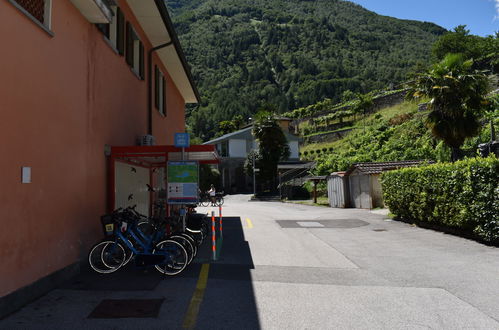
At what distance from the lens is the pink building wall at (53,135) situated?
5.40m

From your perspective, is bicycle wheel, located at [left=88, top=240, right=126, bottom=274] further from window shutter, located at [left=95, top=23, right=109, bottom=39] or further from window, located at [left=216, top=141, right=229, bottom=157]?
window, located at [left=216, top=141, right=229, bottom=157]

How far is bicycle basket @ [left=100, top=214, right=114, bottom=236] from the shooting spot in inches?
285

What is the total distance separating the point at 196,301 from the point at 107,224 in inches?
96.5

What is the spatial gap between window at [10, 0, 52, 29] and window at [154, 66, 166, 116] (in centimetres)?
782

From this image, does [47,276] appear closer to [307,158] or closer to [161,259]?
[161,259]

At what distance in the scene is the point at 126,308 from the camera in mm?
5438

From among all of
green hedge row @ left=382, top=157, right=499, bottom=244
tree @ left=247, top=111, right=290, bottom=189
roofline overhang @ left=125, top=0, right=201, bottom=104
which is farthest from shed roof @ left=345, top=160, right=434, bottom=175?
tree @ left=247, top=111, right=290, bottom=189

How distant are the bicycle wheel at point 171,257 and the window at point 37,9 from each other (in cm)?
401

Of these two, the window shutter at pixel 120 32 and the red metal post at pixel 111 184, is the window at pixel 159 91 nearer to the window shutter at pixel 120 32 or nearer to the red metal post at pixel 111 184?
the window shutter at pixel 120 32

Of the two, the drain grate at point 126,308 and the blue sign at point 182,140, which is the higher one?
the blue sign at point 182,140

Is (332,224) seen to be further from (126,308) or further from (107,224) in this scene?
(126,308)

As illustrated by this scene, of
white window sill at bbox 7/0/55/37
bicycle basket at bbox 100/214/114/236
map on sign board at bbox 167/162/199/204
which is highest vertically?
white window sill at bbox 7/0/55/37

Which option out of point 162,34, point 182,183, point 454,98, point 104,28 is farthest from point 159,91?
point 454,98

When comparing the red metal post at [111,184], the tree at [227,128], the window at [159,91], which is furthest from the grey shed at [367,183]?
the tree at [227,128]
